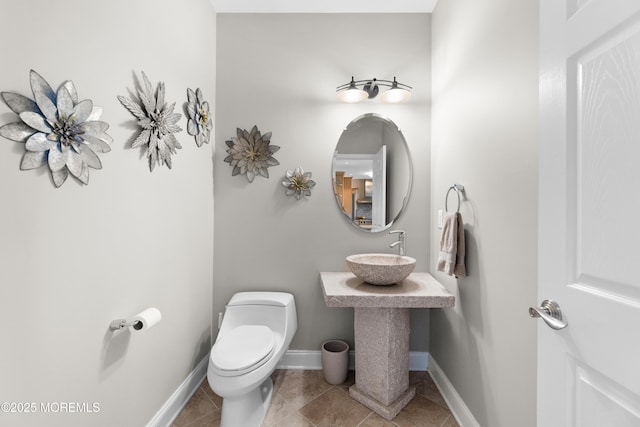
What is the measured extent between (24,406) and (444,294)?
1.82 metres

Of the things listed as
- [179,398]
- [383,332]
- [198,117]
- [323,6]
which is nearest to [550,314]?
[383,332]

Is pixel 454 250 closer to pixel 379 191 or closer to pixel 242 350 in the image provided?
pixel 379 191

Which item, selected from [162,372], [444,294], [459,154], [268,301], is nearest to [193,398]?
[162,372]

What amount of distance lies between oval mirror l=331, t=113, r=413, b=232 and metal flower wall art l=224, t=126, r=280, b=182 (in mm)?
503

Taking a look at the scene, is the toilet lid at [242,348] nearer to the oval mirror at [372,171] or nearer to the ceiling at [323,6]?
the oval mirror at [372,171]

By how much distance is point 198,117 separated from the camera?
6.52 feet

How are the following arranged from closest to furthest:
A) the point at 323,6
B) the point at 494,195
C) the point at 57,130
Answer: the point at 57,130 < the point at 494,195 < the point at 323,6

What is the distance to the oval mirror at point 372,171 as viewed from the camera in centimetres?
230

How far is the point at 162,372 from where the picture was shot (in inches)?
65.1

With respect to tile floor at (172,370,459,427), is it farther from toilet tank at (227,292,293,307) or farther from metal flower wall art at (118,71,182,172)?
metal flower wall art at (118,71,182,172)

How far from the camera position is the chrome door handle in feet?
2.73

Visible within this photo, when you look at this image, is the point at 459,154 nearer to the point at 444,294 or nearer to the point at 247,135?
the point at 444,294

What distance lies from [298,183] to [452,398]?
5.61 ft

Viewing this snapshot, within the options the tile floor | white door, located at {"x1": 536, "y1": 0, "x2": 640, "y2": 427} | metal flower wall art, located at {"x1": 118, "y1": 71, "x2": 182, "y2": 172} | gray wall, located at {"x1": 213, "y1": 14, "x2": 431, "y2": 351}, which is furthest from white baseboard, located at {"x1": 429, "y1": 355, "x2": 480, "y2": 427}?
metal flower wall art, located at {"x1": 118, "y1": 71, "x2": 182, "y2": 172}
